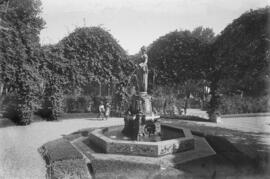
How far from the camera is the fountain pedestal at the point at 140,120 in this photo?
12.5 meters

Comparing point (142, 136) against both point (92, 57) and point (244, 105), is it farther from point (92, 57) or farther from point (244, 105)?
point (244, 105)

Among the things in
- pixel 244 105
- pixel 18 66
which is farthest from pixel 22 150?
pixel 244 105

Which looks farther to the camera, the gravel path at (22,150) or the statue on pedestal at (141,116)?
the statue on pedestal at (141,116)

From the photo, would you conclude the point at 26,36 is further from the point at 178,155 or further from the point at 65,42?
the point at 178,155

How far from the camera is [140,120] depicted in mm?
12523

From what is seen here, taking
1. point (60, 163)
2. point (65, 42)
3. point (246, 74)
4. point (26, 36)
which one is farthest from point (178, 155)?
point (65, 42)

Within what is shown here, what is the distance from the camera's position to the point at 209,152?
10.9 m

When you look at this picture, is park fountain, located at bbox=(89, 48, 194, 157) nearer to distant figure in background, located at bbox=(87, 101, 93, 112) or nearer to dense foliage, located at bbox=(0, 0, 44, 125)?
dense foliage, located at bbox=(0, 0, 44, 125)

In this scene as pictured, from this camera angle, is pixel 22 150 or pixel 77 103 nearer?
pixel 22 150

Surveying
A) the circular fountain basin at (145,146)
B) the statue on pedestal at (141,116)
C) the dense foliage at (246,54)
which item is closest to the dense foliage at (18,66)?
the statue on pedestal at (141,116)

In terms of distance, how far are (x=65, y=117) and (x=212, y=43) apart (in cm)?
1727

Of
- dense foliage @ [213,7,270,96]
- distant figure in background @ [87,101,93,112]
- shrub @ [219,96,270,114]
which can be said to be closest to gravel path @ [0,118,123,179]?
distant figure in background @ [87,101,93,112]

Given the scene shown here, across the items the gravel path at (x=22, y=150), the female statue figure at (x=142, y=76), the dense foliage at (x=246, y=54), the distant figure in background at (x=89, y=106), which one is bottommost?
the gravel path at (x=22, y=150)

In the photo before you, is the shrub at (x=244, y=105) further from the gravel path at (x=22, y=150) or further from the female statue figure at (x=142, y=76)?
the gravel path at (x=22, y=150)
